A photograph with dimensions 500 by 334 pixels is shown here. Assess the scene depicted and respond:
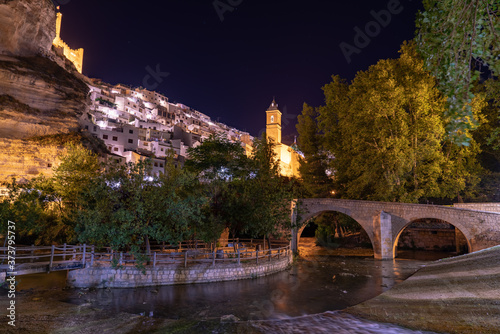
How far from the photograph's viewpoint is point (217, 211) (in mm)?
18484

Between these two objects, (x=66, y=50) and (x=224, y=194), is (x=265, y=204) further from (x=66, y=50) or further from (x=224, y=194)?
(x=66, y=50)

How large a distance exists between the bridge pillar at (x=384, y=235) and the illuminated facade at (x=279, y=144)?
47.5 meters

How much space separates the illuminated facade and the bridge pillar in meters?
47.5

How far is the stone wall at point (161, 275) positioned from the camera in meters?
13.4

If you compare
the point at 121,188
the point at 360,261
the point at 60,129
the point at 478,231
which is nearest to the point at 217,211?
the point at 121,188

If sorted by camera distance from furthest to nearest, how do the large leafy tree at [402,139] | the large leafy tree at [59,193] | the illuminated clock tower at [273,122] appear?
the illuminated clock tower at [273,122]
the large leafy tree at [402,139]
the large leafy tree at [59,193]

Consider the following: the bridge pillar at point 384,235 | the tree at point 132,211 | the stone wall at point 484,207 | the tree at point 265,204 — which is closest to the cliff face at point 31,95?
the tree at point 132,211

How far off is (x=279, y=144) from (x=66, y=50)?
166 feet

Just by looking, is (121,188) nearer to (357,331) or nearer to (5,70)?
(357,331)

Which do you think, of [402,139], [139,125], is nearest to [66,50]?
[139,125]

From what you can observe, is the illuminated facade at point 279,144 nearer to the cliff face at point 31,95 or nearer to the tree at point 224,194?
the cliff face at point 31,95

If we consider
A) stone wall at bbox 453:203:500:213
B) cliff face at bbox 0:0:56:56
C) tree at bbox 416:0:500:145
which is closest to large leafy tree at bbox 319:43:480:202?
stone wall at bbox 453:203:500:213

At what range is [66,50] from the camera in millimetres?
66750

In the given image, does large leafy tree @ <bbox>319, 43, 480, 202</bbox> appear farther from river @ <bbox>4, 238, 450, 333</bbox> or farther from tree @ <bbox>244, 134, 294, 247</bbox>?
tree @ <bbox>244, 134, 294, 247</bbox>
